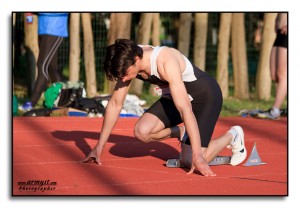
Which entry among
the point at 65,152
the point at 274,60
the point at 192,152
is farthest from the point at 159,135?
the point at 274,60

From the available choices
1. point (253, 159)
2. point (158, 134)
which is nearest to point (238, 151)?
point (253, 159)

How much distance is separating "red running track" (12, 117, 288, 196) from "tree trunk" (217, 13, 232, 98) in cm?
413

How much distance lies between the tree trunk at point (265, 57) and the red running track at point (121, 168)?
4030mm

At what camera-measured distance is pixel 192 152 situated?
711 centimetres

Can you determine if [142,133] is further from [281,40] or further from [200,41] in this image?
[200,41]

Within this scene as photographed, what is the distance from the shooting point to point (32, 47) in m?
14.0

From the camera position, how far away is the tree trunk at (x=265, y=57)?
47.7 ft

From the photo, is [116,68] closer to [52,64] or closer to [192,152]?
[192,152]

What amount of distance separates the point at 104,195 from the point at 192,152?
107cm

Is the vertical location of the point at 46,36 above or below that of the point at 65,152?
above

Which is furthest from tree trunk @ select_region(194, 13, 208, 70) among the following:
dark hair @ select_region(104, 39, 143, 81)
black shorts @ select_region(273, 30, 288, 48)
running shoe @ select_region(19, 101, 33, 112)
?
dark hair @ select_region(104, 39, 143, 81)

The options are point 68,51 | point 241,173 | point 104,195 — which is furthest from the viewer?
point 68,51

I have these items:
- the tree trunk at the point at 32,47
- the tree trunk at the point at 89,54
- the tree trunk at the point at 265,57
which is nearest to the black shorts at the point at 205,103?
the tree trunk at the point at 32,47

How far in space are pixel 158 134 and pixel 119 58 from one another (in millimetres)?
1266
